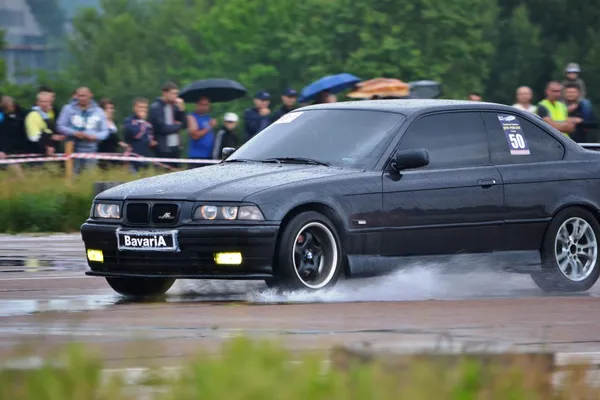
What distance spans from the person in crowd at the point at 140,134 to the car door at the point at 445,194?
1020cm

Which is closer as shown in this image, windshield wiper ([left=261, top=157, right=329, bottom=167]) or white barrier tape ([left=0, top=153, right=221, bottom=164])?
windshield wiper ([left=261, top=157, right=329, bottom=167])

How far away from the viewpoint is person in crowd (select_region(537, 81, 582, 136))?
22.2m

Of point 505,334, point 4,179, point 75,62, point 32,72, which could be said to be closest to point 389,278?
point 505,334

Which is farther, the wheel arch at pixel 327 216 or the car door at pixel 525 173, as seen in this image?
the car door at pixel 525 173

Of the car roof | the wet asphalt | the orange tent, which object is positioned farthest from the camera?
the orange tent

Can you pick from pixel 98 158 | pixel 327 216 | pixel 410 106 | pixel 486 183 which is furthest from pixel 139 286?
pixel 98 158

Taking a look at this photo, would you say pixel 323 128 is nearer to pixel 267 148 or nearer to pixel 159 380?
pixel 267 148

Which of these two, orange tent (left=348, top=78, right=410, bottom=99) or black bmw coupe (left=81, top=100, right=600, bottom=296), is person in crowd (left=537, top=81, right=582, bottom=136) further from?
black bmw coupe (left=81, top=100, right=600, bottom=296)

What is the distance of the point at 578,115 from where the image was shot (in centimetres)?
2242

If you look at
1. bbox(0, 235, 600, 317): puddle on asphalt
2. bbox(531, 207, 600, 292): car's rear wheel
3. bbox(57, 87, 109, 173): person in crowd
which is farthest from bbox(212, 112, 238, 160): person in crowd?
bbox(531, 207, 600, 292): car's rear wheel

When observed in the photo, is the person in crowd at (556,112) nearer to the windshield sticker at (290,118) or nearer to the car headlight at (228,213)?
the windshield sticker at (290,118)

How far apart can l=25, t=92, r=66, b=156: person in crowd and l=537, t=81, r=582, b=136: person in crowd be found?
21.8 feet

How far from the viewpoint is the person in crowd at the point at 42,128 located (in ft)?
75.2

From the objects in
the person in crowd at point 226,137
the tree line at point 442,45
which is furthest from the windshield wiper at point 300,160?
the tree line at point 442,45
